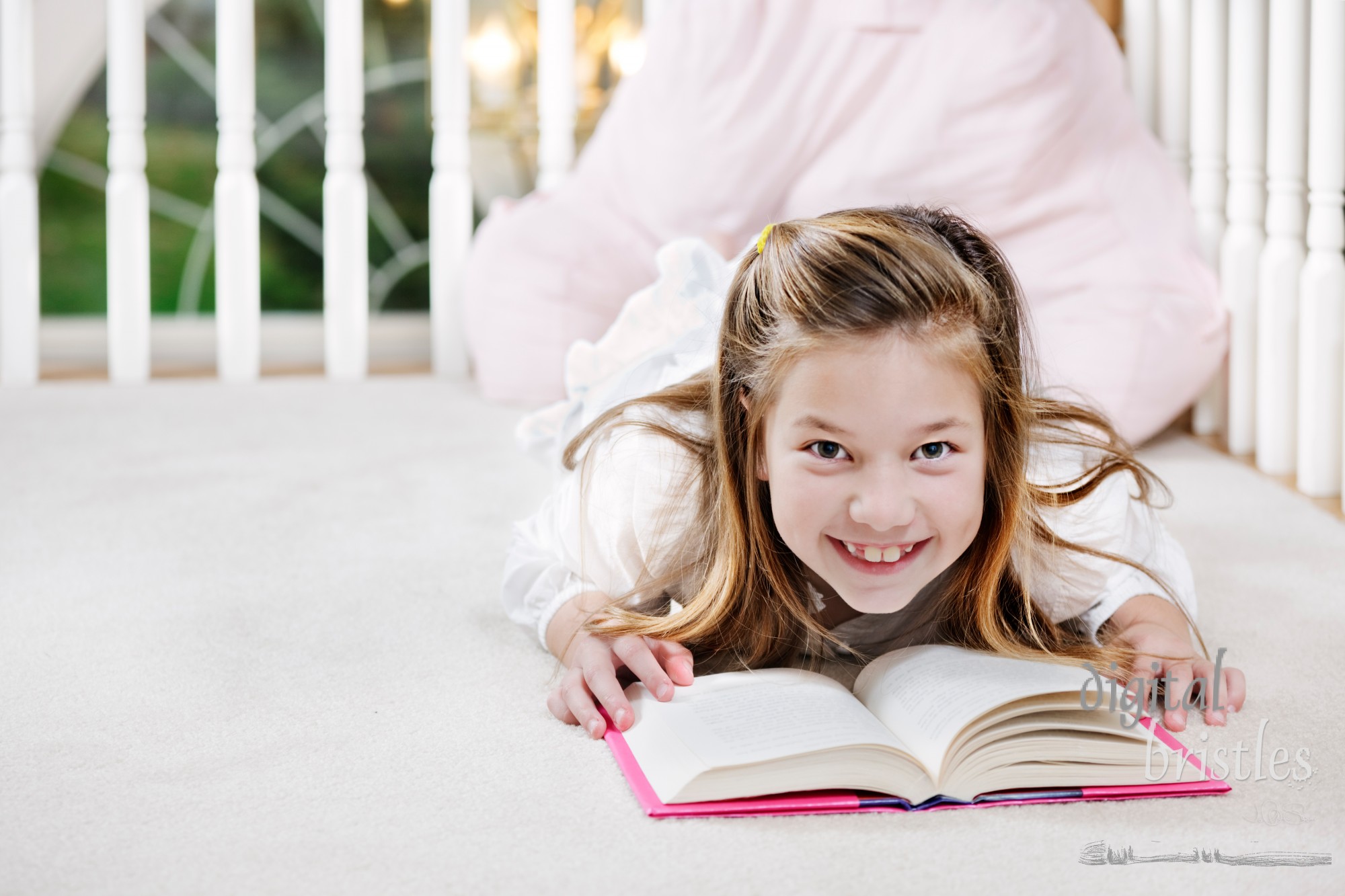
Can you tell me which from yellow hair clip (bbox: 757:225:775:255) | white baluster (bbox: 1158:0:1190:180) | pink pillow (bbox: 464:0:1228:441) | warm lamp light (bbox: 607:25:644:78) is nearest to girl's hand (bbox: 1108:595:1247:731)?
yellow hair clip (bbox: 757:225:775:255)

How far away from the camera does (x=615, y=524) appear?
944mm

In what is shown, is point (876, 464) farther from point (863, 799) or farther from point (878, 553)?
point (863, 799)

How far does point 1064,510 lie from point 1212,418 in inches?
38.1

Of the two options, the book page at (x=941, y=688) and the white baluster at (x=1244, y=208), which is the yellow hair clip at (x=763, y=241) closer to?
the book page at (x=941, y=688)

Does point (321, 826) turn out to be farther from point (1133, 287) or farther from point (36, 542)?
point (1133, 287)

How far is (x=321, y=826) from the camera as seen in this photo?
2.31 ft

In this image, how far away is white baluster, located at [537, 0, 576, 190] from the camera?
224 centimetres

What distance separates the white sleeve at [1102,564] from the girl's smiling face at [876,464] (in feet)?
0.47

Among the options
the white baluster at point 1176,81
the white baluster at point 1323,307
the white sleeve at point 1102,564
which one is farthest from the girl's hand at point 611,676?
the white baluster at point 1176,81

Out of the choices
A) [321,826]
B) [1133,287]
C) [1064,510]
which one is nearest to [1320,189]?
[1133,287]

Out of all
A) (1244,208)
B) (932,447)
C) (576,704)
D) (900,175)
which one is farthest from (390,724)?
(1244,208)

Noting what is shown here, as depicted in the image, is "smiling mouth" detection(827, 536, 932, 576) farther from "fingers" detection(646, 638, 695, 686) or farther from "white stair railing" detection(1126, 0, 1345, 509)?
"white stair railing" detection(1126, 0, 1345, 509)
